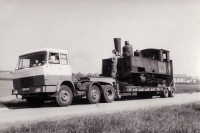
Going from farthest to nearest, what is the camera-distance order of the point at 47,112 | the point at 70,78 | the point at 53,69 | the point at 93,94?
1. the point at 93,94
2. the point at 70,78
3. the point at 53,69
4. the point at 47,112

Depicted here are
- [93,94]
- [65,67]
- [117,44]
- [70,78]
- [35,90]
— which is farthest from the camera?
[117,44]

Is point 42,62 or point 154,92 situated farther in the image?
point 154,92

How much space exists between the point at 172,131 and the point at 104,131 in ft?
4.65

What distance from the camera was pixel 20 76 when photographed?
32.2 feet

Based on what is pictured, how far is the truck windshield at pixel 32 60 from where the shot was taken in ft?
31.8

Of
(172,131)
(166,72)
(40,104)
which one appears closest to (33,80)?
(40,104)

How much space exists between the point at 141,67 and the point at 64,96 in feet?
22.5

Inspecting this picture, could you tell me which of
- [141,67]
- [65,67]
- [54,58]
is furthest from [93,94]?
[141,67]

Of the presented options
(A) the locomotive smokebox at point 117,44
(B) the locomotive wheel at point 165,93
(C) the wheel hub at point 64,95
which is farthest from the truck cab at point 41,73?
(B) the locomotive wheel at point 165,93

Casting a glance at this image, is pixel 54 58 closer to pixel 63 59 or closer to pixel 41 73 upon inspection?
pixel 63 59

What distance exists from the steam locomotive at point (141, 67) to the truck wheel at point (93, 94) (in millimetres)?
2620

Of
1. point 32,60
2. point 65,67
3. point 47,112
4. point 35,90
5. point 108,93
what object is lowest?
point 47,112

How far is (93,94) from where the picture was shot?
1096 centimetres

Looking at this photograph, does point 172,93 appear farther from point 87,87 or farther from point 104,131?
point 104,131
